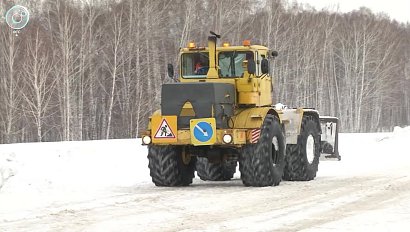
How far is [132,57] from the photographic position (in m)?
42.7

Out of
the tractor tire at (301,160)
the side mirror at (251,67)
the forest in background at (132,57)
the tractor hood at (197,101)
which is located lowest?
the tractor tire at (301,160)

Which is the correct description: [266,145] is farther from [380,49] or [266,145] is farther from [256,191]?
[380,49]

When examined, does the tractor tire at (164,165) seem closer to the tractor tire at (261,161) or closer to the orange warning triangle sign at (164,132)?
the orange warning triangle sign at (164,132)

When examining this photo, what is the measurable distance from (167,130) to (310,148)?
405cm

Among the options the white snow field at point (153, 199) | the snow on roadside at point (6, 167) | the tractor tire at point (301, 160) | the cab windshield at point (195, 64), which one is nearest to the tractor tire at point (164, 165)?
the white snow field at point (153, 199)

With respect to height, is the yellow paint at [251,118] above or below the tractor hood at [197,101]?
below

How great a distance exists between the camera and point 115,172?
15930 mm

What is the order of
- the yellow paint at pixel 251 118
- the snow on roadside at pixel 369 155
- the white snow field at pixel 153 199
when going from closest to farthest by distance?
the white snow field at pixel 153 199
the yellow paint at pixel 251 118
the snow on roadside at pixel 369 155

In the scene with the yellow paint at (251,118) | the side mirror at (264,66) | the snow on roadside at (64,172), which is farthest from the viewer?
the side mirror at (264,66)

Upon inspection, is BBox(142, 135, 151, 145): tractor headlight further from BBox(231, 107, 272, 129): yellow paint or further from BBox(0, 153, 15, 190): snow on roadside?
BBox(0, 153, 15, 190): snow on roadside

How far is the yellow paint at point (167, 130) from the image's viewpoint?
12430 mm

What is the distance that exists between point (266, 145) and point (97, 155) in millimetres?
5466

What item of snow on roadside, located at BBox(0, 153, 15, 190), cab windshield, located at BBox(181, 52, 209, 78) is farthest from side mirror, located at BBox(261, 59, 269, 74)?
snow on roadside, located at BBox(0, 153, 15, 190)

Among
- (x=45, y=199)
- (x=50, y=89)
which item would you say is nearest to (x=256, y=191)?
(x=45, y=199)
